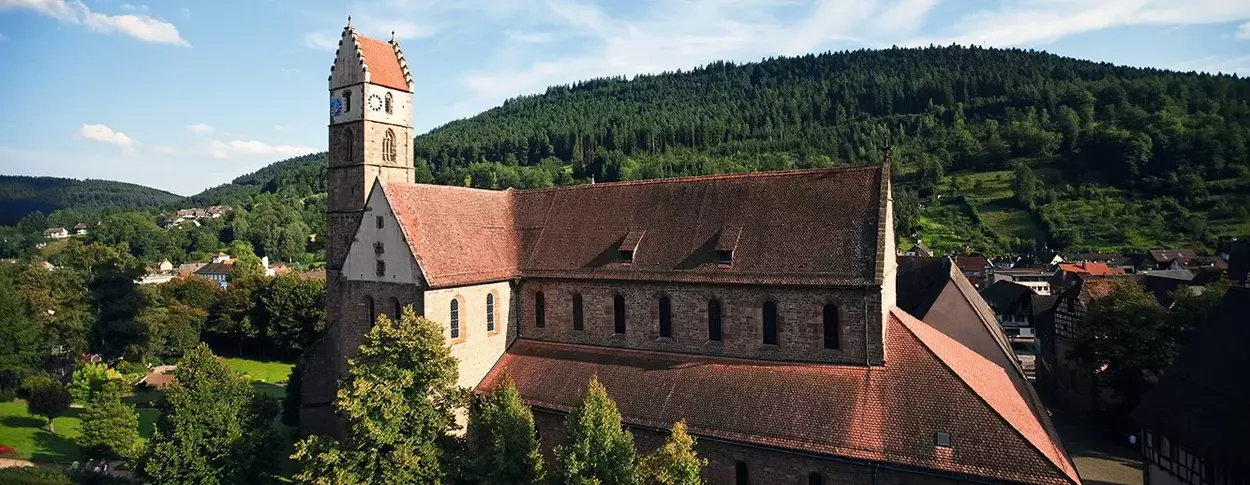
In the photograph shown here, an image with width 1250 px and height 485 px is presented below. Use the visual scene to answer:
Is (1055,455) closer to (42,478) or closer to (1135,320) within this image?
(1135,320)

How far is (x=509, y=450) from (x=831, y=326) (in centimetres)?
1220

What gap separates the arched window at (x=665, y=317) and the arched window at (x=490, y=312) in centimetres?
809

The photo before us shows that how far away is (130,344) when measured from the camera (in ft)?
192

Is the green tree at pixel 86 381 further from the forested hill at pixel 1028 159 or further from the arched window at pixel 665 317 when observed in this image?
the forested hill at pixel 1028 159

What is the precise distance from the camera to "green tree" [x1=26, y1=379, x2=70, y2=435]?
4088 centimetres

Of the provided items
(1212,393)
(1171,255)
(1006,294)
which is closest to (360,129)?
(1212,393)

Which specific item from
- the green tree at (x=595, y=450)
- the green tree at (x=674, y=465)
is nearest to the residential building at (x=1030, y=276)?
the green tree at (x=674, y=465)

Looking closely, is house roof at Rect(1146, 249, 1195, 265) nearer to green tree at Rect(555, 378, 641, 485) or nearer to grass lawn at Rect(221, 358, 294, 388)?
green tree at Rect(555, 378, 641, 485)

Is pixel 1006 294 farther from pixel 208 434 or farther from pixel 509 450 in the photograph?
pixel 208 434

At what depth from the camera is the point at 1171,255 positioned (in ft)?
334

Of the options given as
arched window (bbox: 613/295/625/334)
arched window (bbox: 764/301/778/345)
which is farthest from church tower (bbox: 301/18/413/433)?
arched window (bbox: 764/301/778/345)

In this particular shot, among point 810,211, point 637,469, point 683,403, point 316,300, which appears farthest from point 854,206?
point 316,300

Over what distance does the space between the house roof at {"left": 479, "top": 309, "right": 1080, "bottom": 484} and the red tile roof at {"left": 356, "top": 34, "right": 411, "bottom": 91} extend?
18.8 meters

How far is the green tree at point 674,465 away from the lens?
707 inches
